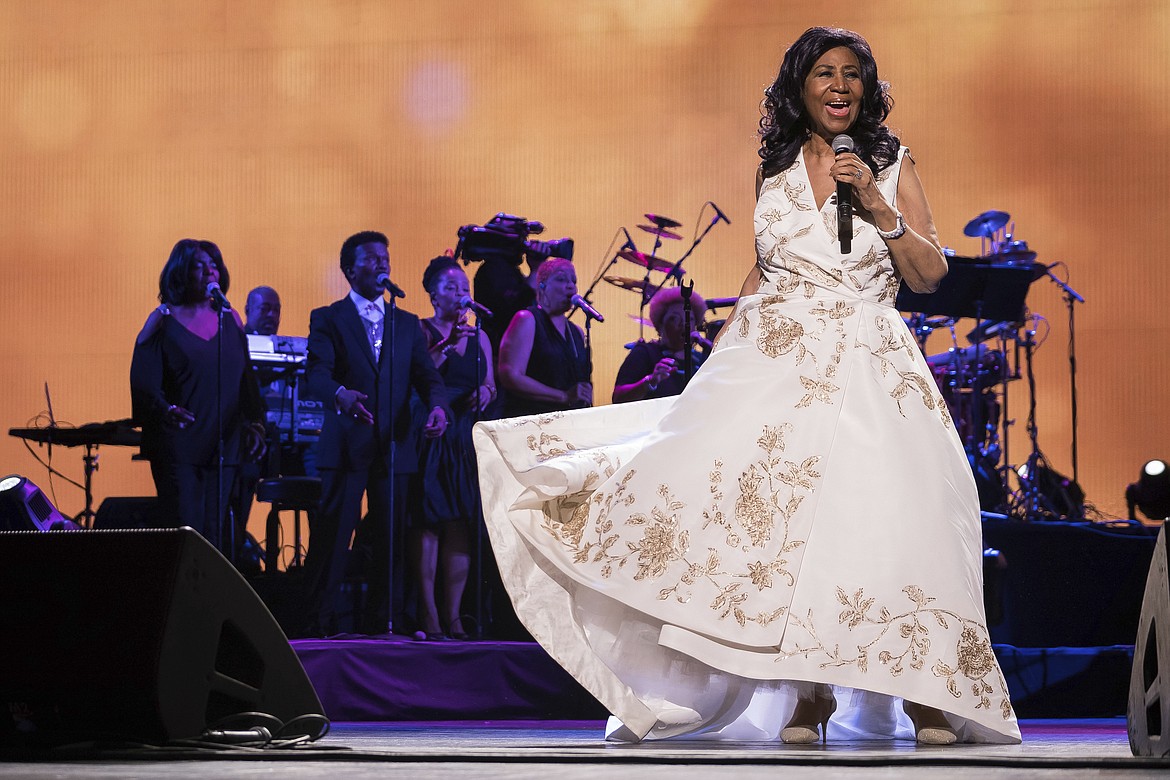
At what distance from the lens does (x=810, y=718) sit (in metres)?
2.61

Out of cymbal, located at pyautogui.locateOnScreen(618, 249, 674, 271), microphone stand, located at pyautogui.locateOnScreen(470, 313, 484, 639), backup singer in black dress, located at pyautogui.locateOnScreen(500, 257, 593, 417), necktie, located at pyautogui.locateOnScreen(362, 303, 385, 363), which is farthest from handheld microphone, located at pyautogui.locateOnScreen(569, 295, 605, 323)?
necktie, located at pyautogui.locateOnScreen(362, 303, 385, 363)

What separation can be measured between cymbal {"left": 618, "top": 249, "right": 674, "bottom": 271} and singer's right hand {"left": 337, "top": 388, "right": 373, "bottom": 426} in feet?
5.02

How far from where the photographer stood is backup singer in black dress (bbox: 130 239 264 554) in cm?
530

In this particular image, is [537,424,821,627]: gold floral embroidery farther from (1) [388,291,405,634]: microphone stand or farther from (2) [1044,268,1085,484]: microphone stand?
(2) [1044,268,1085,484]: microphone stand

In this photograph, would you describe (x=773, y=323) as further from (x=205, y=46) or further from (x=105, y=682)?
(x=205, y=46)

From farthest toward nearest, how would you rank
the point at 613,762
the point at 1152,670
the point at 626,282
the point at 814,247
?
1. the point at 626,282
2. the point at 814,247
3. the point at 1152,670
4. the point at 613,762

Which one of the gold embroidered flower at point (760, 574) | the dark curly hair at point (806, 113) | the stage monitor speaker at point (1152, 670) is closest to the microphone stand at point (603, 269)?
the dark curly hair at point (806, 113)

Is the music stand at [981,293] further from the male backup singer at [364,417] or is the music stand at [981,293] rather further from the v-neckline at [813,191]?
the v-neckline at [813,191]

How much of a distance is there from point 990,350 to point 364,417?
123 inches

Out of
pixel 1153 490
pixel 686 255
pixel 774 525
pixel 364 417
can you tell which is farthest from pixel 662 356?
pixel 774 525

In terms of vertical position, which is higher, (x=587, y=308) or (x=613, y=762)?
(x=587, y=308)

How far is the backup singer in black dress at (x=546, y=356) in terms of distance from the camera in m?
5.33

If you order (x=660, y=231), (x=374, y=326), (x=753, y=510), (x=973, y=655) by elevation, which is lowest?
(x=973, y=655)

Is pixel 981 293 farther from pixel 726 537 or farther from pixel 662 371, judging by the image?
pixel 726 537
